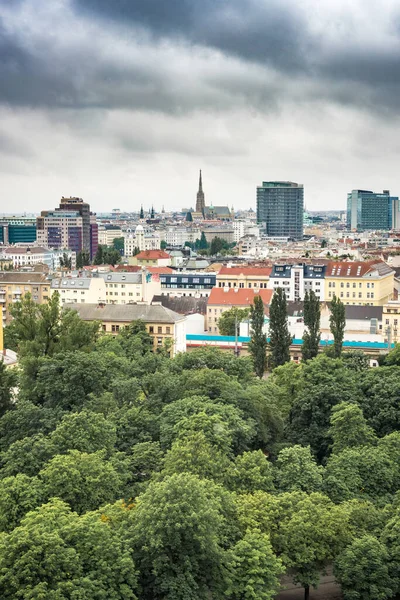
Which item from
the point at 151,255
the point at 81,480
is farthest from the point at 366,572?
the point at 151,255

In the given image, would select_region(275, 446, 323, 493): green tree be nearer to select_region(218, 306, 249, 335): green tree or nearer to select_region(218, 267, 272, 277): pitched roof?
select_region(218, 306, 249, 335): green tree

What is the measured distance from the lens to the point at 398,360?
204 feet

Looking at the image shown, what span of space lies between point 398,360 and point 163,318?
80.5ft

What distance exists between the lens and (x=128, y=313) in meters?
82.1

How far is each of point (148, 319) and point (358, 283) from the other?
1531 inches

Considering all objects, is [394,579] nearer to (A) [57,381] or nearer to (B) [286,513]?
(B) [286,513]

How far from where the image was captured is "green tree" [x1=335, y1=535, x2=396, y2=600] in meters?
30.0

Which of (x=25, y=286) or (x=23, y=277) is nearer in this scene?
(x=25, y=286)

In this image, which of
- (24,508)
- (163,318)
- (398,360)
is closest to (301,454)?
(24,508)

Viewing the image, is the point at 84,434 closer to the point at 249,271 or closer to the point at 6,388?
the point at 6,388

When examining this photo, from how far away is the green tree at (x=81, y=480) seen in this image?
3083cm

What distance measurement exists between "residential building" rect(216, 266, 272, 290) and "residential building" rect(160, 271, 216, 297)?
4.69 ft

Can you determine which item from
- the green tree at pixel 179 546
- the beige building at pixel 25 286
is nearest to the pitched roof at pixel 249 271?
the beige building at pixel 25 286

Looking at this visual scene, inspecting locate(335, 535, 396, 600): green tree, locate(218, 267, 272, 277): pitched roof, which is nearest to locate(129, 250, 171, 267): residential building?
locate(218, 267, 272, 277): pitched roof
